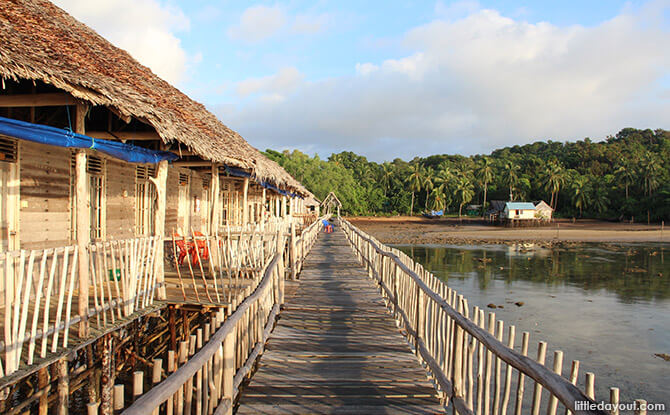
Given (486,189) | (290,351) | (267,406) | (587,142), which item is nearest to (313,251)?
(290,351)

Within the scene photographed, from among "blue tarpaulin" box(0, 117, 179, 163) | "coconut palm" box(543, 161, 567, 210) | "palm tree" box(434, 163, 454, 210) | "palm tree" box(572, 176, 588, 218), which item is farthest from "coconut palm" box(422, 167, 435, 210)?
"blue tarpaulin" box(0, 117, 179, 163)

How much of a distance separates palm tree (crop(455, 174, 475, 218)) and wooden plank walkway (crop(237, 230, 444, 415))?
6922 cm

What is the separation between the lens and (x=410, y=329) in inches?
236

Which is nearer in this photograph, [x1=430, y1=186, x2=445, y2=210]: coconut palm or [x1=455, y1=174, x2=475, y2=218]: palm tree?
[x1=455, y1=174, x2=475, y2=218]: palm tree

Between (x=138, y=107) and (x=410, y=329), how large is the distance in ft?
15.8

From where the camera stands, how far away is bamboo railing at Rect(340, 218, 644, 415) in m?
2.24

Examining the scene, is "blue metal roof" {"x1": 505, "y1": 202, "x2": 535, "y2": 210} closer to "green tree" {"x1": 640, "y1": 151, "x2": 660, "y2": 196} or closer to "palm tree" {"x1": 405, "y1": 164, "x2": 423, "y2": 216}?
A: "palm tree" {"x1": 405, "y1": 164, "x2": 423, "y2": 216}

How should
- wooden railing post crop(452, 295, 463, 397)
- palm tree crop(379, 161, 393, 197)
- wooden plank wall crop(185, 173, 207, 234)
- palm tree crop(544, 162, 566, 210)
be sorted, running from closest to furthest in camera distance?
wooden railing post crop(452, 295, 463, 397)
wooden plank wall crop(185, 173, 207, 234)
palm tree crop(544, 162, 566, 210)
palm tree crop(379, 161, 393, 197)

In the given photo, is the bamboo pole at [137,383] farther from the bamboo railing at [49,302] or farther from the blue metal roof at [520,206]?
the blue metal roof at [520,206]

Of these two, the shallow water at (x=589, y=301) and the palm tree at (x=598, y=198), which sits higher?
the palm tree at (x=598, y=198)

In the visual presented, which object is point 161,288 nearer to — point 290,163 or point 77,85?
point 77,85

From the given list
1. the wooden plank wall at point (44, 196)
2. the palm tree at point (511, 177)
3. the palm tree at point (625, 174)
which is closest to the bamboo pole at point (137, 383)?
the wooden plank wall at point (44, 196)

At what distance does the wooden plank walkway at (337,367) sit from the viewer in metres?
3.83

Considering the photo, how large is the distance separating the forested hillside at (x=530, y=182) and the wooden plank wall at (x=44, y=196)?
47899 millimetres
